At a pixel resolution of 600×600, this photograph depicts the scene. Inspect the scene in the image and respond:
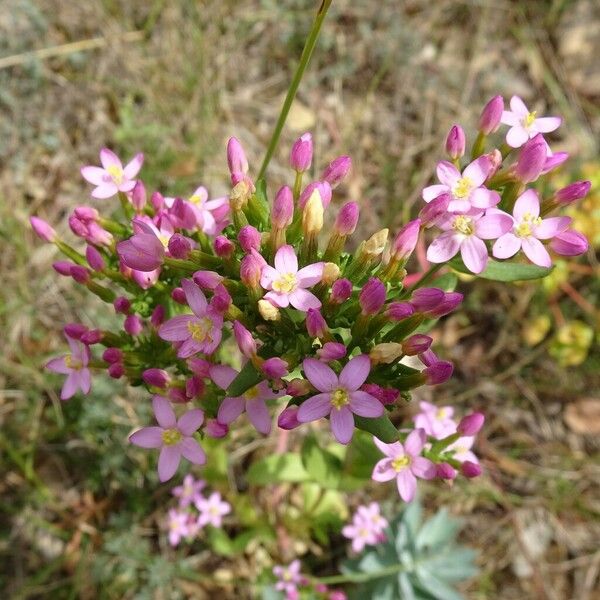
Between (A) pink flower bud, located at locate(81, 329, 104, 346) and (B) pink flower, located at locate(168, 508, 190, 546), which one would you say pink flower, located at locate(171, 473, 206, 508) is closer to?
(B) pink flower, located at locate(168, 508, 190, 546)

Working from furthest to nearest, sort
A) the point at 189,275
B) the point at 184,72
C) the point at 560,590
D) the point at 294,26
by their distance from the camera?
the point at 294,26
the point at 184,72
the point at 560,590
the point at 189,275

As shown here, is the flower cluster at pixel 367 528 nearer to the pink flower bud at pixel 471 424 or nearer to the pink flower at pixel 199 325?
the pink flower bud at pixel 471 424

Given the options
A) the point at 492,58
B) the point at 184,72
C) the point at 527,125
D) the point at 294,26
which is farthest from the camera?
the point at 492,58

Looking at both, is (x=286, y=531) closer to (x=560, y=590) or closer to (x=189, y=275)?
(x=560, y=590)

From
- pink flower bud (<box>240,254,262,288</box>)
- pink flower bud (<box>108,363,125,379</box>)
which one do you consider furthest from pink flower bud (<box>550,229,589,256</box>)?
pink flower bud (<box>108,363,125,379</box>)

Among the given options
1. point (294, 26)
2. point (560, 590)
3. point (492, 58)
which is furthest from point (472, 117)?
point (560, 590)

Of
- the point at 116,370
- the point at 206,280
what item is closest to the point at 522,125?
the point at 206,280
